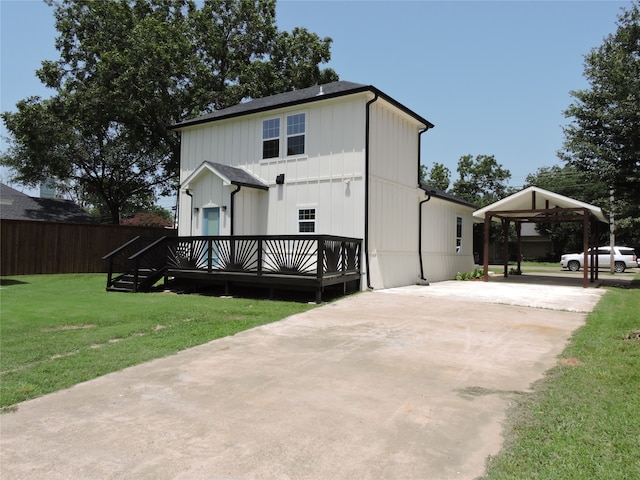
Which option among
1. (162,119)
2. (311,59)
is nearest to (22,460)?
(162,119)

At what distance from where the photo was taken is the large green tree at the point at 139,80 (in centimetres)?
2145

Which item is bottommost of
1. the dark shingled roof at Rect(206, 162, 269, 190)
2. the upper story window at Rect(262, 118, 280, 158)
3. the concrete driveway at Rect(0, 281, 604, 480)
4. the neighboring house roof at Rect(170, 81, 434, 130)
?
the concrete driveway at Rect(0, 281, 604, 480)

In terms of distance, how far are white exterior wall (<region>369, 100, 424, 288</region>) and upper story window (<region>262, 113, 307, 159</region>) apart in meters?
2.34

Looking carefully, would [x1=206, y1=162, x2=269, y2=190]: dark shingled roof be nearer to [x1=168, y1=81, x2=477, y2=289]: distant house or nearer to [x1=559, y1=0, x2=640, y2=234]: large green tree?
[x1=168, y1=81, x2=477, y2=289]: distant house

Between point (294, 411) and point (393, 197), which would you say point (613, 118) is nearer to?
point (393, 197)

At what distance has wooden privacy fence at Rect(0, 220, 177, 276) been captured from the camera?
16.3 m

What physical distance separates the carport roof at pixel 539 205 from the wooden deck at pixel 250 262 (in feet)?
23.9

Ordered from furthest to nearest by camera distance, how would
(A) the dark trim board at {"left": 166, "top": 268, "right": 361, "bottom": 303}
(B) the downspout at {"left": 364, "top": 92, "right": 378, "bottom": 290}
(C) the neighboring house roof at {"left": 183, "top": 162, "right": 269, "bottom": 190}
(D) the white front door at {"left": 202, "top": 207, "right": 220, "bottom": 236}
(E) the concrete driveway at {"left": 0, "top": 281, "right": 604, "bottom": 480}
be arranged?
(D) the white front door at {"left": 202, "top": 207, "right": 220, "bottom": 236}, (C) the neighboring house roof at {"left": 183, "top": 162, "right": 269, "bottom": 190}, (B) the downspout at {"left": 364, "top": 92, "right": 378, "bottom": 290}, (A) the dark trim board at {"left": 166, "top": 268, "right": 361, "bottom": 303}, (E) the concrete driveway at {"left": 0, "top": 281, "right": 604, "bottom": 480}

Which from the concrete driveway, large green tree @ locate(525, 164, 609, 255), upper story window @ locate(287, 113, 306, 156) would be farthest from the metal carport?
large green tree @ locate(525, 164, 609, 255)

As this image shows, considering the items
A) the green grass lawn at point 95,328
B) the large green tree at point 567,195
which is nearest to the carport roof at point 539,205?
the green grass lawn at point 95,328

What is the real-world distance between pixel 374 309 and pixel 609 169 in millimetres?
13029

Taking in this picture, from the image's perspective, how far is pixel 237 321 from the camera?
7.96m

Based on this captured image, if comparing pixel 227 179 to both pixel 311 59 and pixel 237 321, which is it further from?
pixel 311 59

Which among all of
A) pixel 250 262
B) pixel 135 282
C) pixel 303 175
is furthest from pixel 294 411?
pixel 303 175
